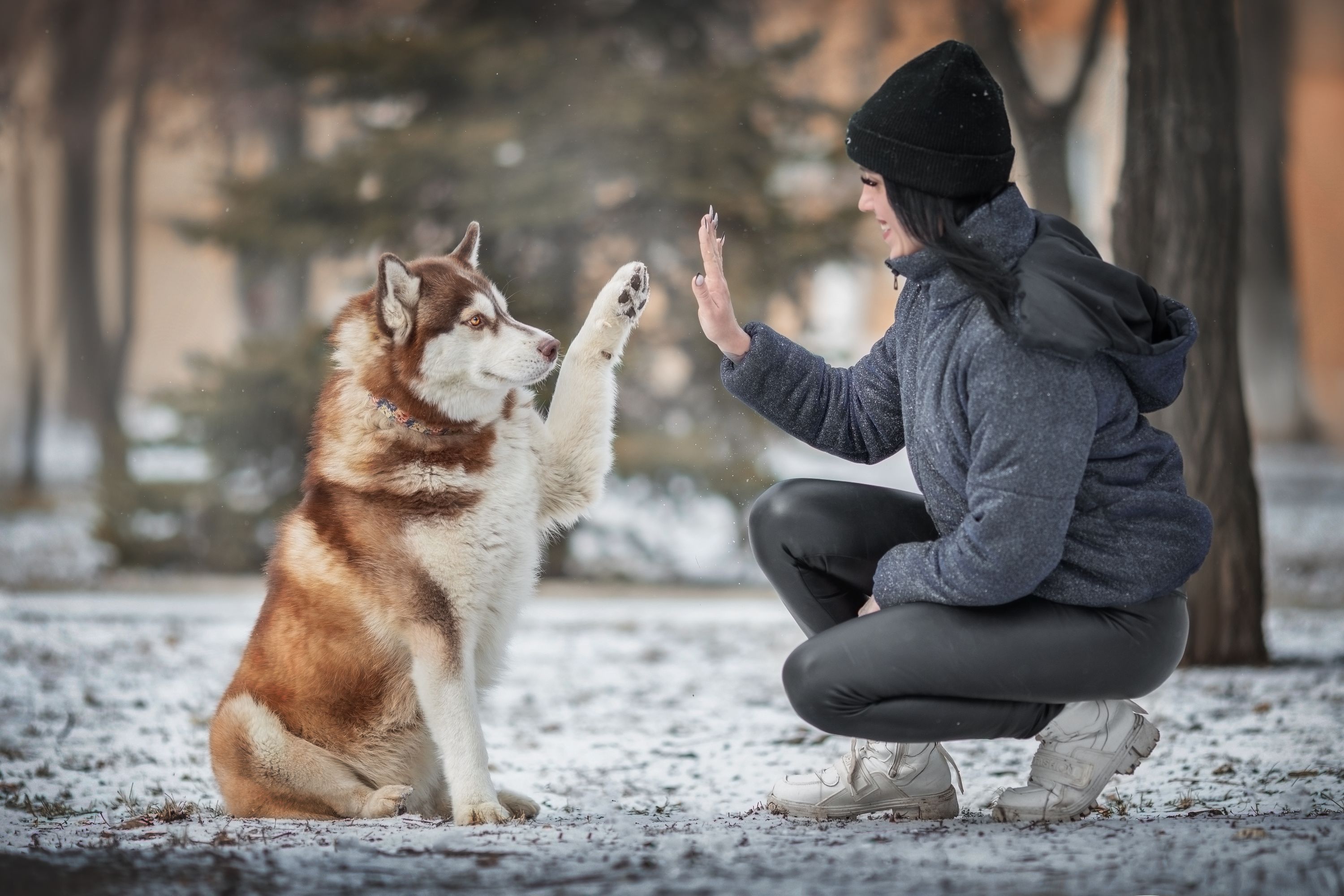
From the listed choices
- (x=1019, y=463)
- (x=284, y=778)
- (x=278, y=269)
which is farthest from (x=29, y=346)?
(x=1019, y=463)

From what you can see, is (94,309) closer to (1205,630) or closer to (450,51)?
(450,51)

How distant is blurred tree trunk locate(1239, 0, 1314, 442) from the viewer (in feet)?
32.9

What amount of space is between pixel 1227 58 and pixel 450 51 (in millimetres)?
5104

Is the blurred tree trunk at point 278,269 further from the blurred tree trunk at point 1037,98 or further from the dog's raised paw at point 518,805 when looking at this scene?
the dog's raised paw at point 518,805

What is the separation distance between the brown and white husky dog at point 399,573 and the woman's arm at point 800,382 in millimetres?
319

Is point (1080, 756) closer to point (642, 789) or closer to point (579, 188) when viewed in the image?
point (642, 789)

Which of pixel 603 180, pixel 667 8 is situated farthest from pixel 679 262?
pixel 667 8

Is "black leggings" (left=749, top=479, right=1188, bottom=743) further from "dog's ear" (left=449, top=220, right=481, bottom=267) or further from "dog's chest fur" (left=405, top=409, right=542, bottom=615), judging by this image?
"dog's ear" (left=449, top=220, right=481, bottom=267)

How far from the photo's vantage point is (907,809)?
2557 millimetres

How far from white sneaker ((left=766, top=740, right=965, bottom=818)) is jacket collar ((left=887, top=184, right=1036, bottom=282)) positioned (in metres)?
1.04

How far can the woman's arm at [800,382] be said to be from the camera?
8.72 feet

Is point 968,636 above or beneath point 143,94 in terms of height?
beneath

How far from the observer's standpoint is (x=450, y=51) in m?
7.96

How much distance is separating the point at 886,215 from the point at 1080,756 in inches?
46.4
